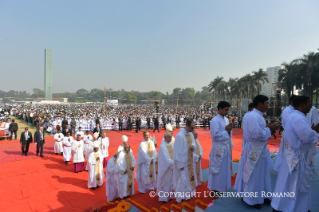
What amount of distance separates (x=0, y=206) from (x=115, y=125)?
14625mm

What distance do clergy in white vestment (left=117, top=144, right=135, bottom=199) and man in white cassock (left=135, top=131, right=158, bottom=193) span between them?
0.88 feet

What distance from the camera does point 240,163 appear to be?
3.52 meters

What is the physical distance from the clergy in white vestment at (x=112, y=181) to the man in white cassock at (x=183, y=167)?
201 cm

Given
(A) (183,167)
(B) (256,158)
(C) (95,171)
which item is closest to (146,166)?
(A) (183,167)

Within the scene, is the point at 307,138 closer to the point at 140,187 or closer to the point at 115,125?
the point at 140,187

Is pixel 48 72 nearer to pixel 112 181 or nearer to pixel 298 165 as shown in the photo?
pixel 112 181

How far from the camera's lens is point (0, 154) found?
10.8 m

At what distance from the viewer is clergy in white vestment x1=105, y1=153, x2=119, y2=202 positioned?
5.45 m

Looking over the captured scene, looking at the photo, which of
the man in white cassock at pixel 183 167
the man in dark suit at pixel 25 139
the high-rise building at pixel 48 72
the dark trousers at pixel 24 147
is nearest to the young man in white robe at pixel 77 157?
the man in dark suit at pixel 25 139

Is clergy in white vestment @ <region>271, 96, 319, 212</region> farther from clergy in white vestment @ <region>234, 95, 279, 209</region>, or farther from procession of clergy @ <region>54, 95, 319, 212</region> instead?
clergy in white vestment @ <region>234, 95, 279, 209</region>

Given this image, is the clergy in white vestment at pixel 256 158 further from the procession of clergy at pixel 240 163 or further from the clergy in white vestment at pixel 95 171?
the clergy in white vestment at pixel 95 171

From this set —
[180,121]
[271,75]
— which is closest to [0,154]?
[180,121]

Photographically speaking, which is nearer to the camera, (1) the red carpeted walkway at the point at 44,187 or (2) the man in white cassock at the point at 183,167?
(2) the man in white cassock at the point at 183,167

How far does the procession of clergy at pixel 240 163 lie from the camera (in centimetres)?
274
